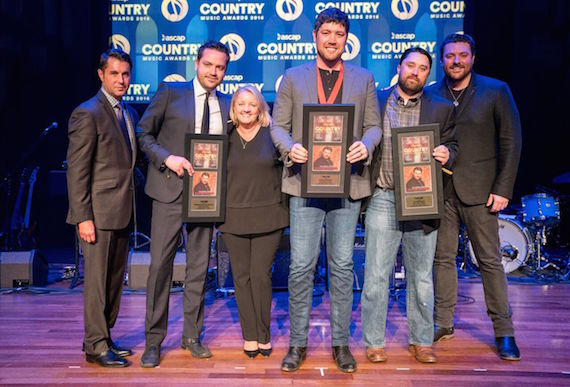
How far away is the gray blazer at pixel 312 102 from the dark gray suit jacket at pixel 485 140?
0.62 m

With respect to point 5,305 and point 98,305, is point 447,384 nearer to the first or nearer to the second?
point 98,305

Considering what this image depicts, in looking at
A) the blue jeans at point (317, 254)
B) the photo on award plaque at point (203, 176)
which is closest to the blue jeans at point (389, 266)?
the blue jeans at point (317, 254)

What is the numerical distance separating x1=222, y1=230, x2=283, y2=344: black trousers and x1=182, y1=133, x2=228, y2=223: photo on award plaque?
19cm

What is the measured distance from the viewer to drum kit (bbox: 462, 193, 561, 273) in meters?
5.64

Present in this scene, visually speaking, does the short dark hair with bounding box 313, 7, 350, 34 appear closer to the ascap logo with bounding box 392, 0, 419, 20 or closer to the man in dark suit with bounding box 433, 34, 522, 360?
the man in dark suit with bounding box 433, 34, 522, 360

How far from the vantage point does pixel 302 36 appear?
244 inches

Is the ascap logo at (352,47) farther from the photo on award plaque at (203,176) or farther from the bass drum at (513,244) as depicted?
the photo on award plaque at (203,176)

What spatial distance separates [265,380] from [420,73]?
1647 mm

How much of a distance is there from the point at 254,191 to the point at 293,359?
0.86m

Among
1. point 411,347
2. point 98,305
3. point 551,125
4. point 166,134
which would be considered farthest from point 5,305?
point 551,125

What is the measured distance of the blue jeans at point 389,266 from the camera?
294 centimetres

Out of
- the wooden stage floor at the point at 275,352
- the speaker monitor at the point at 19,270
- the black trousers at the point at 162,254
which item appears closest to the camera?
the wooden stage floor at the point at 275,352

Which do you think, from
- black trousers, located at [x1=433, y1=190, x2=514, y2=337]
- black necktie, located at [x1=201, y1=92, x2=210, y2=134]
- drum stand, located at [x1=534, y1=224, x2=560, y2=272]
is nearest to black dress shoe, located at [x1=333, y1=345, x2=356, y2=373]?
black trousers, located at [x1=433, y1=190, x2=514, y2=337]

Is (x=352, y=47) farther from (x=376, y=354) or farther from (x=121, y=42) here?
(x=376, y=354)
